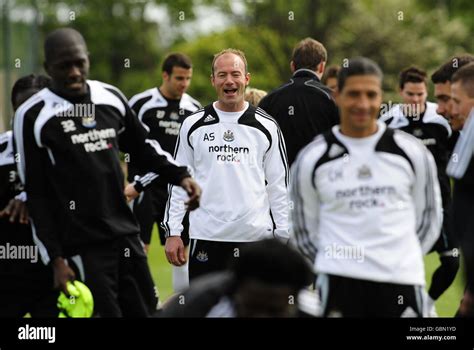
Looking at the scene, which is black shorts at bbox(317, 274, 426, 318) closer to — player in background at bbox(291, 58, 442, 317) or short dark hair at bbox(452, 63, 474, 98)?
player in background at bbox(291, 58, 442, 317)

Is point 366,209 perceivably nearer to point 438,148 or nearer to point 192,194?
point 192,194

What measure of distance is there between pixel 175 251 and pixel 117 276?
127 centimetres

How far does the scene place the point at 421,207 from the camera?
6.91 meters

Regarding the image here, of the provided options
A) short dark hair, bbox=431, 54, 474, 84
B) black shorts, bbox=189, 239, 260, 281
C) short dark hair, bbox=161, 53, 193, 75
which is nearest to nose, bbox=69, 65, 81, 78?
black shorts, bbox=189, 239, 260, 281

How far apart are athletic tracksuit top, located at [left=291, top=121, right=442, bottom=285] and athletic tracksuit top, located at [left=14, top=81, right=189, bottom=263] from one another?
1.50m

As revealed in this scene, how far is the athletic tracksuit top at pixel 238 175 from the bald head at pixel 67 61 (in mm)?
1548

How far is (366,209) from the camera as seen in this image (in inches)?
265

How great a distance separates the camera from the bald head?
7.71 m

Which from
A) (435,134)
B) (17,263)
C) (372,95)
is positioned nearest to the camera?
(372,95)

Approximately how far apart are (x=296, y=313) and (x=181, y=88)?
Answer: 8.02 meters

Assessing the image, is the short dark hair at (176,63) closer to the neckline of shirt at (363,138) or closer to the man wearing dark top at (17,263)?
the man wearing dark top at (17,263)

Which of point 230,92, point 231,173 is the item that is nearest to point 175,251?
point 231,173

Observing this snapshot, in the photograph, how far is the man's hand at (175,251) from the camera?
9.29 meters

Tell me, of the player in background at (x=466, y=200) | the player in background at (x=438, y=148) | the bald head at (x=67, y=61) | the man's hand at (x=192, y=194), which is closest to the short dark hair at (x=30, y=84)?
the bald head at (x=67, y=61)
